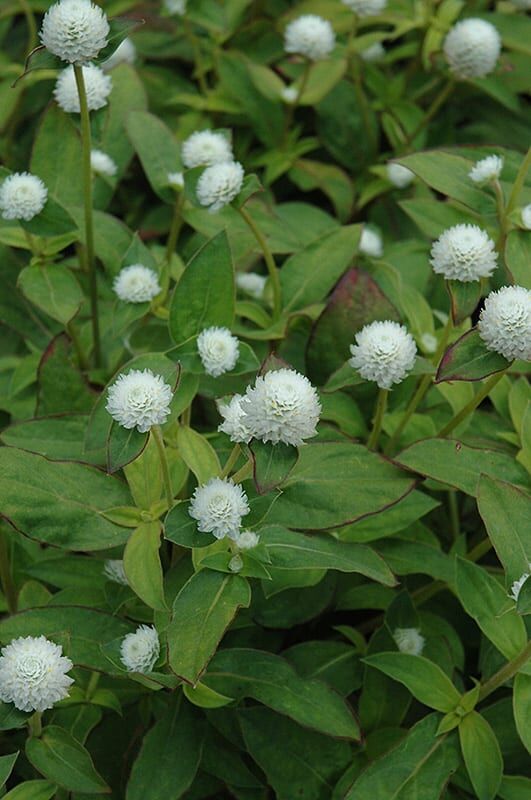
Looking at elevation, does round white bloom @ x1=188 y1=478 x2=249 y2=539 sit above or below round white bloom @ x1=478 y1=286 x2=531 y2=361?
below

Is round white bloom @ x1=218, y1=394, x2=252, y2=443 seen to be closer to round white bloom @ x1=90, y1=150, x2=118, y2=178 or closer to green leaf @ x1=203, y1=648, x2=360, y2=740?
green leaf @ x1=203, y1=648, x2=360, y2=740

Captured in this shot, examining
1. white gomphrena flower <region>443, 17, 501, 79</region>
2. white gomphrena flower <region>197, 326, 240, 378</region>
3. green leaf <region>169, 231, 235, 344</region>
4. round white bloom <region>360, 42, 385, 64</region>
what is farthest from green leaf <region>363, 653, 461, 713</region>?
round white bloom <region>360, 42, 385, 64</region>

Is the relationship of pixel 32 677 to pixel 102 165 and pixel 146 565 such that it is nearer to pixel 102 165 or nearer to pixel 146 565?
pixel 146 565

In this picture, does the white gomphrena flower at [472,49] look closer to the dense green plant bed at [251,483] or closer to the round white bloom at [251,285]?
the dense green plant bed at [251,483]

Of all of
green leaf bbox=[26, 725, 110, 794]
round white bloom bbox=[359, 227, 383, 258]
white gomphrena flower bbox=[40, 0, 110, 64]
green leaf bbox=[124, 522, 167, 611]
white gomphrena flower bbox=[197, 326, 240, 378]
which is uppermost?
white gomphrena flower bbox=[40, 0, 110, 64]

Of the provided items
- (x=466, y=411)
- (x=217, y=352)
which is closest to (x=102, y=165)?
(x=217, y=352)
